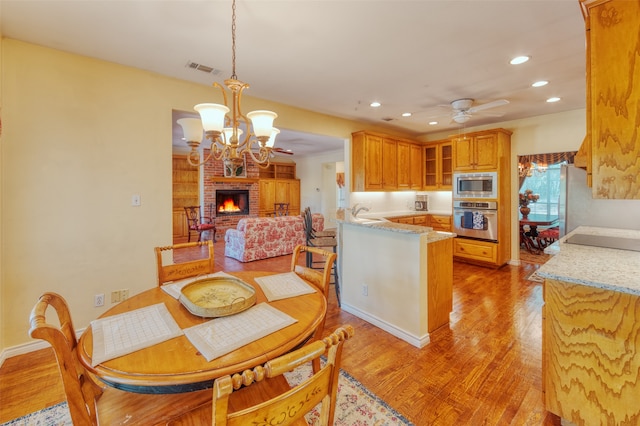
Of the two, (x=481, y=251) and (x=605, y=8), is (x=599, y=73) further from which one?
(x=481, y=251)

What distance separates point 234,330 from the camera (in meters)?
1.17

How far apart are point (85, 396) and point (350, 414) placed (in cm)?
137

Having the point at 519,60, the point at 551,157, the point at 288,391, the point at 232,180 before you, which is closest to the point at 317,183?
the point at 232,180

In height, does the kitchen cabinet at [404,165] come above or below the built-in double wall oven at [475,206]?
above

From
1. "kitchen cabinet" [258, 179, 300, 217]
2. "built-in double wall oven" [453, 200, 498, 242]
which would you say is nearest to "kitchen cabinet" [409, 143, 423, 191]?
"built-in double wall oven" [453, 200, 498, 242]

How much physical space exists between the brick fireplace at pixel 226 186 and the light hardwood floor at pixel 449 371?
5.57 meters

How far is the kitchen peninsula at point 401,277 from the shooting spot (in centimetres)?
247

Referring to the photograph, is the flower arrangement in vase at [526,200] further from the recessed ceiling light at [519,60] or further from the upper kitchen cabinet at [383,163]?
the recessed ceiling light at [519,60]

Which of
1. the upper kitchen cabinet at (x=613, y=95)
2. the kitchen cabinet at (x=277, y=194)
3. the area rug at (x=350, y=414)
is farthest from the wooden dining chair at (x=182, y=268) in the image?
the kitchen cabinet at (x=277, y=194)

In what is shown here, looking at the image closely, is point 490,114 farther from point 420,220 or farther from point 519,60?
point 420,220

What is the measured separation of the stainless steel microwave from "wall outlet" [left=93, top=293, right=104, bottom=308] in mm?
5351

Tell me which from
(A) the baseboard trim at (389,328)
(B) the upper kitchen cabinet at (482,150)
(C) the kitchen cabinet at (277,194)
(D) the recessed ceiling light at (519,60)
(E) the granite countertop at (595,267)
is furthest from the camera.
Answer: (C) the kitchen cabinet at (277,194)

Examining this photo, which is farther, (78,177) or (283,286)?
(78,177)

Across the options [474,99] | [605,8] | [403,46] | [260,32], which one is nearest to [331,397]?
[605,8]
